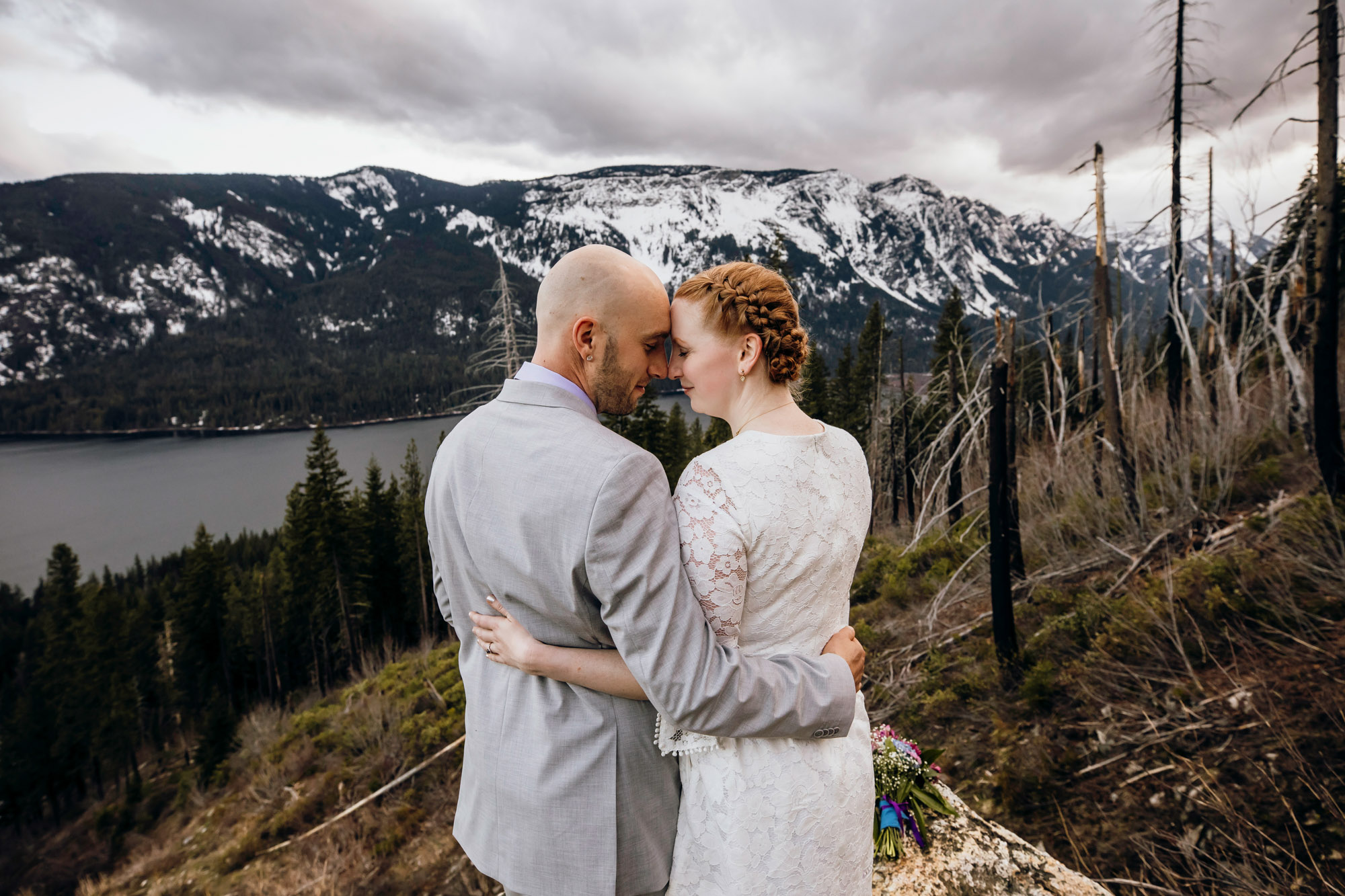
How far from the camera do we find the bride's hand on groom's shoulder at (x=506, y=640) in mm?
1509

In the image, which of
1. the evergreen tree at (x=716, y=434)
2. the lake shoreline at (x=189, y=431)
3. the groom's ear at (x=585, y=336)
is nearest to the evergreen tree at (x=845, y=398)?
the evergreen tree at (x=716, y=434)

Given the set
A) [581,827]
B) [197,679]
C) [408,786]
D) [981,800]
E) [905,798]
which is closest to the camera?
[581,827]

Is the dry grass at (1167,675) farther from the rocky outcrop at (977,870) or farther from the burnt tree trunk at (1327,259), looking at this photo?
the rocky outcrop at (977,870)

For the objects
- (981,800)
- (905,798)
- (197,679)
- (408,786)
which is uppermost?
(905,798)

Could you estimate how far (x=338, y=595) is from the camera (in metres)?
32.8

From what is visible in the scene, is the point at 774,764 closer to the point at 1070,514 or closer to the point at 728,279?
the point at 728,279

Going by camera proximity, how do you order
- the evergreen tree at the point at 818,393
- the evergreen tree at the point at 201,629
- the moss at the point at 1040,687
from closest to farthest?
1. the moss at the point at 1040,687
2. the evergreen tree at the point at 818,393
3. the evergreen tree at the point at 201,629

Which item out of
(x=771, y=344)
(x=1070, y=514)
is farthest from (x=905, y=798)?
(x=1070, y=514)

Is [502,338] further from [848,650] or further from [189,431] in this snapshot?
[189,431]

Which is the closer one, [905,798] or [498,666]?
[498,666]

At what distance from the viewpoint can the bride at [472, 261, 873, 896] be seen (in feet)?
4.93

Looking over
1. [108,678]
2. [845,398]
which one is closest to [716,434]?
[845,398]

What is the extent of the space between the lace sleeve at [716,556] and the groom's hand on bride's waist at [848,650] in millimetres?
404

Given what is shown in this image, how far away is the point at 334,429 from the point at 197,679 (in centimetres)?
8904
